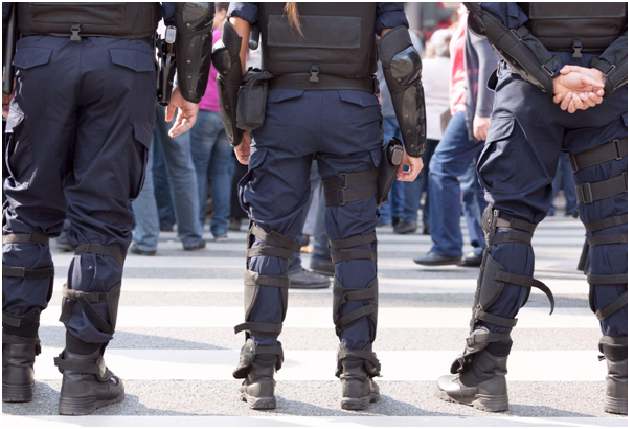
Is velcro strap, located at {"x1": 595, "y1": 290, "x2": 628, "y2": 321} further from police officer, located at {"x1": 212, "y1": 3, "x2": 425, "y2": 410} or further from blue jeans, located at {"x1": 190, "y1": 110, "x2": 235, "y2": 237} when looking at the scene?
blue jeans, located at {"x1": 190, "y1": 110, "x2": 235, "y2": 237}

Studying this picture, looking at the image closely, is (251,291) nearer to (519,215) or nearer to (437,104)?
(519,215)

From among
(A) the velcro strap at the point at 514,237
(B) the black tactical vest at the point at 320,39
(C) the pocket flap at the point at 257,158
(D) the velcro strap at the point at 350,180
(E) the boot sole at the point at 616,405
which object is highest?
(B) the black tactical vest at the point at 320,39

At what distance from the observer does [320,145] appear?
329cm

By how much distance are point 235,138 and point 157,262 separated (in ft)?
11.9

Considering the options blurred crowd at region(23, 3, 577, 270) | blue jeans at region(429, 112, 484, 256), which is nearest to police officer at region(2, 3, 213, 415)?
blurred crowd at region(23, 3, 577, 270)

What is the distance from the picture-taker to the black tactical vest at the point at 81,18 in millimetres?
3068

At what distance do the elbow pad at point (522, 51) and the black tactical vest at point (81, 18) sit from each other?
1286 millimetres

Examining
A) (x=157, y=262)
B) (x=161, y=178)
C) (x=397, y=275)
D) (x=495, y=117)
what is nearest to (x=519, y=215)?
(x=495, y=117)

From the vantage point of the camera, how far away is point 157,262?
272 inches

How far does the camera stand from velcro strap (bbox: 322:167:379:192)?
3314 millimetres

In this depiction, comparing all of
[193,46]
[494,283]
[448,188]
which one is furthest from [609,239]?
[448,188]

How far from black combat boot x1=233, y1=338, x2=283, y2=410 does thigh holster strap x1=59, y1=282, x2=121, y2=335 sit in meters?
0.53

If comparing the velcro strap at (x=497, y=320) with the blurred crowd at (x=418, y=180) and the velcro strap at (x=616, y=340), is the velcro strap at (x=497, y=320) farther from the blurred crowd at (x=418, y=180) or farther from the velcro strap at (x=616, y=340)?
the blurred crowd at (x=418, y=180)

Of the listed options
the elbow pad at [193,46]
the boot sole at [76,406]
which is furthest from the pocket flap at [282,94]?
the boot sole at [76,406]
